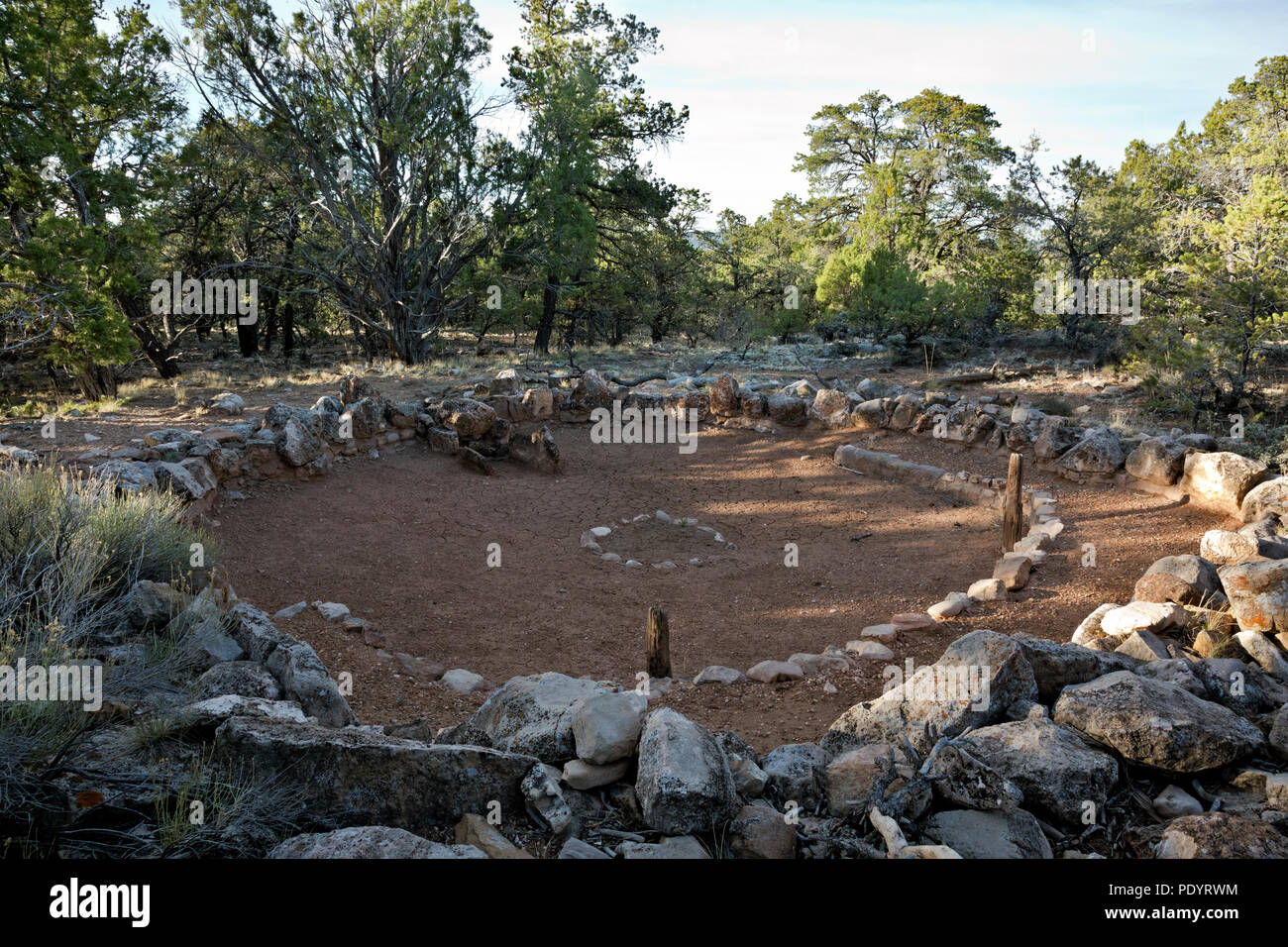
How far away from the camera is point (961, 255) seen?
24.6m

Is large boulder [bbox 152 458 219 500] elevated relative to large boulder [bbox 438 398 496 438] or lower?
lower

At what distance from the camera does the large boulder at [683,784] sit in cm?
277

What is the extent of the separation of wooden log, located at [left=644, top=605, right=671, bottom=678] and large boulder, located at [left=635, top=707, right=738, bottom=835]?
89.5 inches

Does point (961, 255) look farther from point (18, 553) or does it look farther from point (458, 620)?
point (18, 553)

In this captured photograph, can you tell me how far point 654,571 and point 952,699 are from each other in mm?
4176

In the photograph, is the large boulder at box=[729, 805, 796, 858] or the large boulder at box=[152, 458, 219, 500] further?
the large boulder at box=[152, 458, 219, 500]

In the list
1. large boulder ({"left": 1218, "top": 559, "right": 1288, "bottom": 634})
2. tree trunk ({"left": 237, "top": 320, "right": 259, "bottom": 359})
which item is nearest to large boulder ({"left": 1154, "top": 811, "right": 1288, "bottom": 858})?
large boulder ({"left": 1218, "top": 559, "right": 1288, "bottom": 634})

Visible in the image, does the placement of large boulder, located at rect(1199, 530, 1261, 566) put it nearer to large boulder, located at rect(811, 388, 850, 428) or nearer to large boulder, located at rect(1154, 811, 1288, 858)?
large boulder, located at rect(1154, 811, 1288, 858)

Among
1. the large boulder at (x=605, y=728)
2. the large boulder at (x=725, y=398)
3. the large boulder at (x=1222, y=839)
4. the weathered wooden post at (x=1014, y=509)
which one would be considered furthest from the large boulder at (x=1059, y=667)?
the large boulder at (x=725, y=398)

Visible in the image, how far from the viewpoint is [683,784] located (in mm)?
2775

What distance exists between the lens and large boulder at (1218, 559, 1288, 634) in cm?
479

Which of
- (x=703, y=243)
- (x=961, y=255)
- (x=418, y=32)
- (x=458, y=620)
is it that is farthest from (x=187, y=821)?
(x=961, y=255)

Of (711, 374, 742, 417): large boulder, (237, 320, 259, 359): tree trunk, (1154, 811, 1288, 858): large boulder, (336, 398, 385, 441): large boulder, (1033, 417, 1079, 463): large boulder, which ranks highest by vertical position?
(237, 320, 259, 359): tree trunk

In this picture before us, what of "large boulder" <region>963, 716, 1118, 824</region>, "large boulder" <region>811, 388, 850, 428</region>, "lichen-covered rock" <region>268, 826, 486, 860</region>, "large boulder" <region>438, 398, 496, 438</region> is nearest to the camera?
"lichen-covered rock" <region>268, 826, 486, 860</region>
